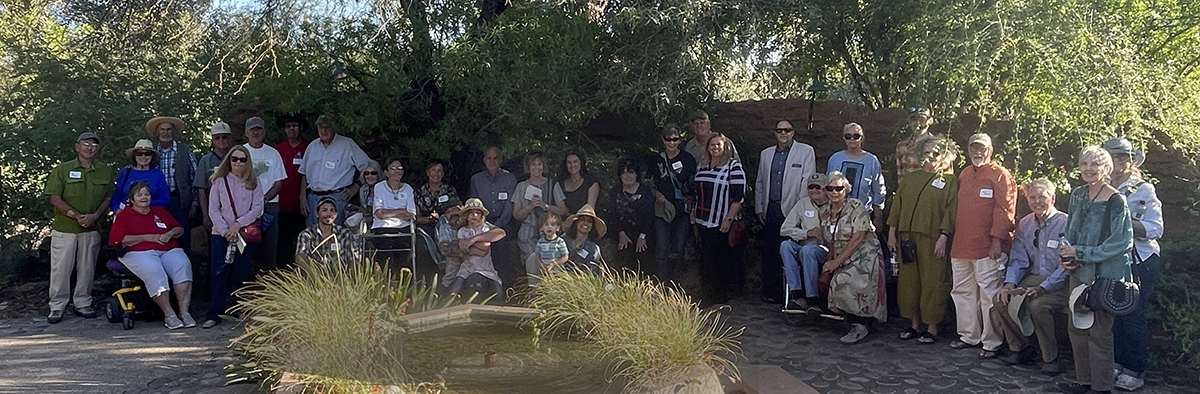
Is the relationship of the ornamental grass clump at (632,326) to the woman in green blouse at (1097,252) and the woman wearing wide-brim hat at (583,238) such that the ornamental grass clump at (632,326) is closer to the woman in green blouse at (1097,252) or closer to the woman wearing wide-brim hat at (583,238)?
the woman wearing wide-brim hat at (583,238)

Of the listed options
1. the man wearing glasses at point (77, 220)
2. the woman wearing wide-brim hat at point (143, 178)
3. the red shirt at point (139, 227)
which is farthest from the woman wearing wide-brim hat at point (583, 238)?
the man wearing glasses at point (77, 220)

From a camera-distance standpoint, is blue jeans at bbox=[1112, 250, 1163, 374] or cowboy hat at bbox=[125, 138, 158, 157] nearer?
blue jeans at bbox=[1112, 250, 1163, 374]

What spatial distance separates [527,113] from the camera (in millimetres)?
6734

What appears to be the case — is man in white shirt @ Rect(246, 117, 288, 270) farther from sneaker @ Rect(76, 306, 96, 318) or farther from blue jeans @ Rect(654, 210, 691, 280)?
blue jeans @ Rect(654, 210, 691, 280)

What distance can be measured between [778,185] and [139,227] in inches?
175

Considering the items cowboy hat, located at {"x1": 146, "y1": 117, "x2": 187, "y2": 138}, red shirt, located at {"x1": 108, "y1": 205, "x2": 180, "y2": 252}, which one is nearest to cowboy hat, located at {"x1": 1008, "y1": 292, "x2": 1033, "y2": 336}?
red shirt, located at {"x1": 108, "y1": 205, "x2": 180, "y2": 252}

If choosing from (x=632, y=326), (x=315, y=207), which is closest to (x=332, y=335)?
(x=632, y=326)

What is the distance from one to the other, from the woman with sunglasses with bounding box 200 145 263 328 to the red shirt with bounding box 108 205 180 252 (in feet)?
1.12

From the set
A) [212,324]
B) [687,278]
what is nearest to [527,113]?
[687,278]

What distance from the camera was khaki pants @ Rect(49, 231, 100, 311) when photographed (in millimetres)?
6570

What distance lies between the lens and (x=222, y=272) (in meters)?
6.41

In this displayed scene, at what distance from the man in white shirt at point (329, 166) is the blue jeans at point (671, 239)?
224cm

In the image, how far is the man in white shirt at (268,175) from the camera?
682 cm

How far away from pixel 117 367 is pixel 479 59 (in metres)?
2.94
